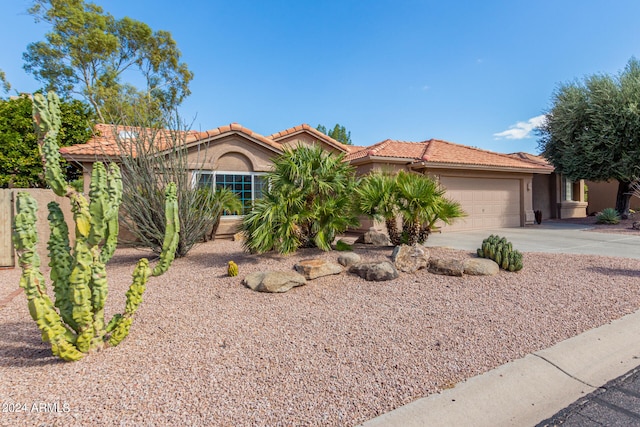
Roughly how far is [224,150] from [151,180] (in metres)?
4.83

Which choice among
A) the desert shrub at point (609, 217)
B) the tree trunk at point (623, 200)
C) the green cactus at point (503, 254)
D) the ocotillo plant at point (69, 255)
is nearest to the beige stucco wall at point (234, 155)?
the green cactus at point (503, 254)

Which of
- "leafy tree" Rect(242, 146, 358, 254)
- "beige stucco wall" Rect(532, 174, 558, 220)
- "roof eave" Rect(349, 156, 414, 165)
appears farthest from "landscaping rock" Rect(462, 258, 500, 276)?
"beige stucco wall" Rect(532, 174, 558, 220)

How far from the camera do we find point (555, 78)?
63.3 feet

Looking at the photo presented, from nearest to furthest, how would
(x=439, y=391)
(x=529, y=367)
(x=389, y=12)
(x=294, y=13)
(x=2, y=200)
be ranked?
1. (x=439, y=391)
2. (x=529, y=367)
3. (x=2, y=200)
4. (x=389, y=12)
5. (x=294, y=13)

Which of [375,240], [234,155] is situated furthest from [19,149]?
[375,240]

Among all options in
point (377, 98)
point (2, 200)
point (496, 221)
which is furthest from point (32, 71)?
point (496, 221)

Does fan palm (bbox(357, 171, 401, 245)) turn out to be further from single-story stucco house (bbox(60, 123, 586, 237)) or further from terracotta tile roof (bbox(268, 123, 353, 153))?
terracotta tile roof (bbox(268, 123, 353, 153))

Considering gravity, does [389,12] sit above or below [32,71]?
below

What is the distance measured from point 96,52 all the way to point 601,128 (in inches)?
1232

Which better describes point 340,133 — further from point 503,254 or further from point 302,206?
point 503,254

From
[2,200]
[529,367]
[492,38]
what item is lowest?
[529,367]

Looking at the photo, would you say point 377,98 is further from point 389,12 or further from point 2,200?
point 2,200

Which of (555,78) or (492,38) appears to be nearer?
(492,38)

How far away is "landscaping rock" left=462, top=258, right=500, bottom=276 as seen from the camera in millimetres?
6531
